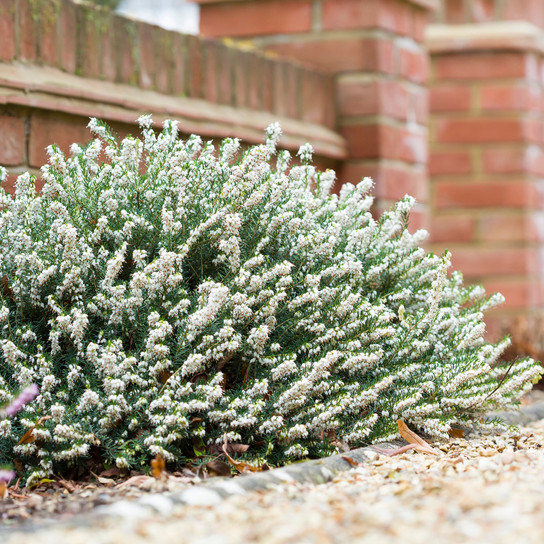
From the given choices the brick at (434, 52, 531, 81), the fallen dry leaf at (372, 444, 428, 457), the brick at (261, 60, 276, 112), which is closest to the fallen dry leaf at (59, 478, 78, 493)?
the fallen dry leaf at (372, 444, 428, 457)

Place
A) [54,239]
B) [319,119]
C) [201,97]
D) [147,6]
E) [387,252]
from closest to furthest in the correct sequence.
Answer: [54,239] → [387,252] → [201,97] → [319,119] → [147,6]

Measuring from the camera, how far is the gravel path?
1.72 metres

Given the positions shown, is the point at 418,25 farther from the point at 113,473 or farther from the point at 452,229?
the point at 113,473

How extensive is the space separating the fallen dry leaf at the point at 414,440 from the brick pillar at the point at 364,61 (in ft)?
8.16

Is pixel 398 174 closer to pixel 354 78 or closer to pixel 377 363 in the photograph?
pixel 354 78

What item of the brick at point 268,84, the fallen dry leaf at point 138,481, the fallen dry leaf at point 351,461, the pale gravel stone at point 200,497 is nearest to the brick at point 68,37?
the brick at point 268,84

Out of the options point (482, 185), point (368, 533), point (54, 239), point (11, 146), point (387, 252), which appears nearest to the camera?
point (368, 533)

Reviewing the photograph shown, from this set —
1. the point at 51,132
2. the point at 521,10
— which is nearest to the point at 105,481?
the point at 51,132

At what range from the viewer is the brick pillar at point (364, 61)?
5332mm

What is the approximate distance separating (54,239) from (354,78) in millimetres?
3027

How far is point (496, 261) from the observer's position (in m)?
6.82

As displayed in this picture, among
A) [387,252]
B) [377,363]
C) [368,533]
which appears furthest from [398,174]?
[368,533]

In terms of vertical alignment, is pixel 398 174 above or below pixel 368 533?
above

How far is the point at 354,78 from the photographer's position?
541cm
